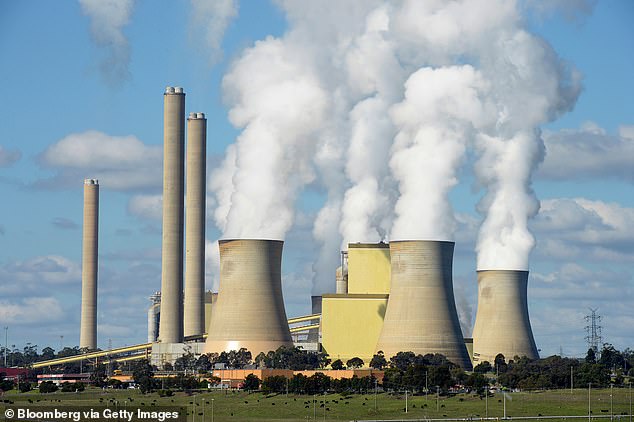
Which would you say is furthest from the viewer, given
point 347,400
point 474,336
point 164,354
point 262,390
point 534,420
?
point 164,354

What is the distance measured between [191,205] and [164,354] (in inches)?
417

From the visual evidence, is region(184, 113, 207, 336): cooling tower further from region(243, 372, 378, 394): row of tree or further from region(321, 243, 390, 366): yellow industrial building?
region(243, 372, 378, 394): row of tree

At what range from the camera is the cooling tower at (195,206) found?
10262cm

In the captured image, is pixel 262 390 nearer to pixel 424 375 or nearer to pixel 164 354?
pixel 424 375

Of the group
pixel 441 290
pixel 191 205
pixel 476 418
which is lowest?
pixel 476 418

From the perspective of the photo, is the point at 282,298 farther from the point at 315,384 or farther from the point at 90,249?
the point at 90,249

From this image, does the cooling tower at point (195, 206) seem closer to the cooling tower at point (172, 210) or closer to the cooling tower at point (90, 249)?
the cooling tower at point (172, 210)

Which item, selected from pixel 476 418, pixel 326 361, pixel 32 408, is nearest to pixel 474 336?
pixel 326 361

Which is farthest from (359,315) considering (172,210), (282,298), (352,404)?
(352,404)

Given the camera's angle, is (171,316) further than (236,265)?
Yes

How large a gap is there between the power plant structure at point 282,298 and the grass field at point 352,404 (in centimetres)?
580

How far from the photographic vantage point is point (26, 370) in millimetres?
105938

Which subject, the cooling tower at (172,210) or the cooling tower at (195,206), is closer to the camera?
the cooling tower at (172,210)

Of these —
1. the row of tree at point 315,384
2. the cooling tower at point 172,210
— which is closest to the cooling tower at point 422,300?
the row of tree at point 315,384
